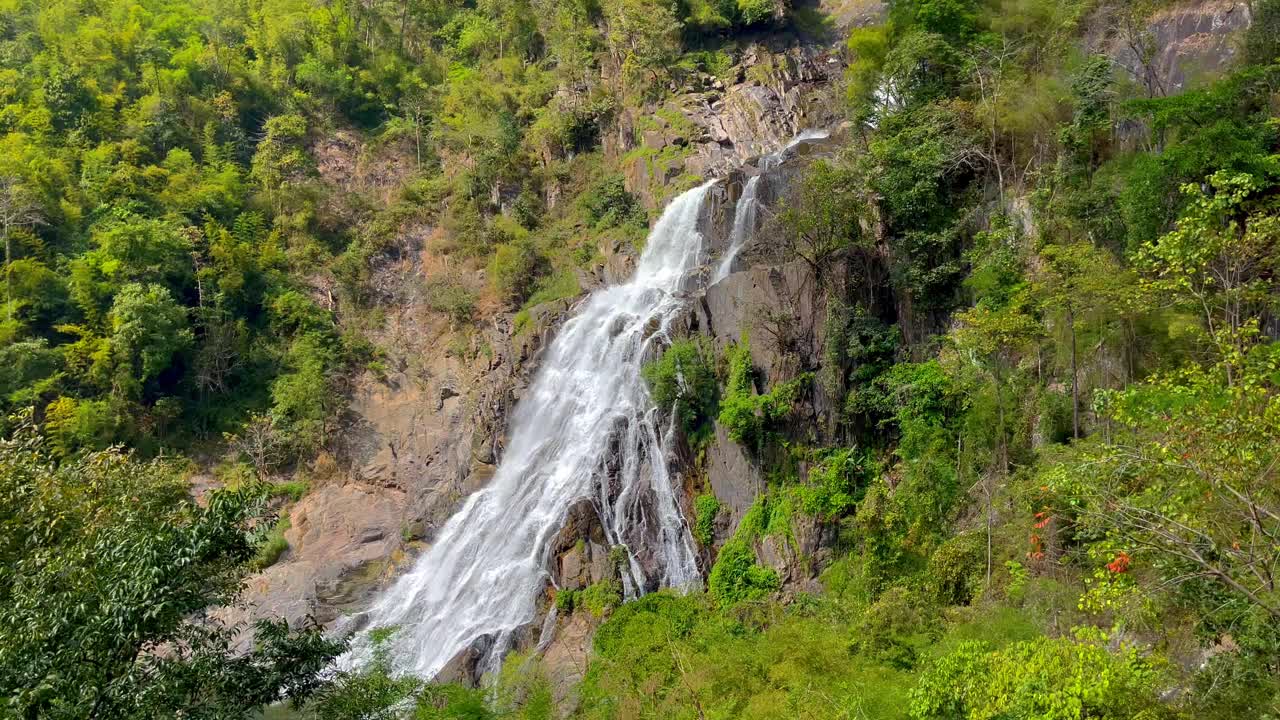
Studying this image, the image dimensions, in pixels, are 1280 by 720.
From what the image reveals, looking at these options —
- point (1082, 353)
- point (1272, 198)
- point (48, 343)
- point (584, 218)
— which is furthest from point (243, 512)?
point (48, 343)

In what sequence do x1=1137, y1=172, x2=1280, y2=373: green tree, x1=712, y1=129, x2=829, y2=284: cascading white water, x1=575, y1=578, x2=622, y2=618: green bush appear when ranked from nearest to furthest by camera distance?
x1=1137, y1=172, x2=1280, y2=373: green tree
x1=575, y1=578, x2=622, y2=618: green bush
x1=712, y1=129, x2=829, y2=284: cascading white water

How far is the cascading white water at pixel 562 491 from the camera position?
72.9 feet

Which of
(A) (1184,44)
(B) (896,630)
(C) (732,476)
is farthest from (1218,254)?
(C) (732,476)

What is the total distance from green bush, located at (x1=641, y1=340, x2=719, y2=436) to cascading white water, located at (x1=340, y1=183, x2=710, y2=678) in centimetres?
83

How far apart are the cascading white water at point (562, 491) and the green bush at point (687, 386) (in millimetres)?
830

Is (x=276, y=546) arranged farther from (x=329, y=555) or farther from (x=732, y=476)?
(x=732, y=476)

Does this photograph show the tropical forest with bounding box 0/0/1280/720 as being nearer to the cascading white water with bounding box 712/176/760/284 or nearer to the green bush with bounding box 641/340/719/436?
Answer: the green bush with bounding box 641/340/719/436

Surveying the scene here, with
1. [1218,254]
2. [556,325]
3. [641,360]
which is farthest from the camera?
[556,325]

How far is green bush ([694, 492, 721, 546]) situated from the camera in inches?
866

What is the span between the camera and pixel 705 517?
22.2 metres

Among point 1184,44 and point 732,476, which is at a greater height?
point 1184,44

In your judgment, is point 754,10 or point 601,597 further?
point 754,10

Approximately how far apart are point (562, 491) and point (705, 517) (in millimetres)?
4931

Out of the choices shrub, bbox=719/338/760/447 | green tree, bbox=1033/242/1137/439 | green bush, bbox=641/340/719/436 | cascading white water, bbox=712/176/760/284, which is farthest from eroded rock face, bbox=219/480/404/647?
green tree, bbox=1033/242/1137/439
